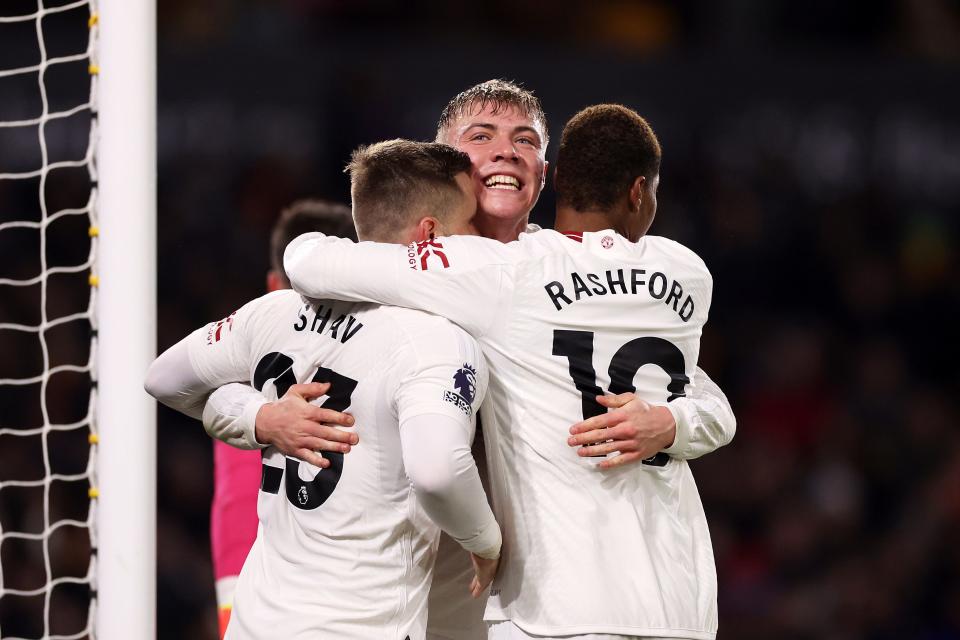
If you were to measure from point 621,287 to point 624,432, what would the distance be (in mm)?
298

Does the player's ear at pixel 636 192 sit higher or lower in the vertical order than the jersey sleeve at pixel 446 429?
higher

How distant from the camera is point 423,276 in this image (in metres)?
2.42

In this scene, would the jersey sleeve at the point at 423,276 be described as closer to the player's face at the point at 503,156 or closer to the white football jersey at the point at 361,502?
the white football jersey at the point at 361,502

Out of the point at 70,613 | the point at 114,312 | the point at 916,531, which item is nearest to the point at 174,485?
the point at 70,613

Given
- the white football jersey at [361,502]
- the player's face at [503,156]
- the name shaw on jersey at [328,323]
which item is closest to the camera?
the white football jersey at [361,502]

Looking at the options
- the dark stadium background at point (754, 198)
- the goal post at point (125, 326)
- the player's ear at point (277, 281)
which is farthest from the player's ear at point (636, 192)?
the dark stadium background at point (754, 198)

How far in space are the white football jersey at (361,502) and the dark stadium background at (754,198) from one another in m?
3.57

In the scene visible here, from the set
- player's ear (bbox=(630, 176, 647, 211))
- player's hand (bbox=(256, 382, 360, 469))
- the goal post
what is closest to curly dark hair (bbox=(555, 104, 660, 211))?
player's ear (bbox=(630, 176, 647, 211))

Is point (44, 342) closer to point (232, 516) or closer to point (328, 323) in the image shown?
point (232, 516)

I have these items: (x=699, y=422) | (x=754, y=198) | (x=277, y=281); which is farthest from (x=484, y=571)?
(x=754, y=198)

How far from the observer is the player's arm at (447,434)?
221 centimetres

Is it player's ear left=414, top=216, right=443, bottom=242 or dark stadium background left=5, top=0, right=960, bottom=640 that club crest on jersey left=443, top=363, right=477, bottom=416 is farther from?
dark stadium background left=5, top=0, right=960, bottom=640

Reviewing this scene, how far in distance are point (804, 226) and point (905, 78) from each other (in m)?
1.12

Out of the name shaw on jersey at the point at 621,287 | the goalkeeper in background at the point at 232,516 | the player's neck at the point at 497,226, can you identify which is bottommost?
the goalkeeper in background at the point at 232,516
